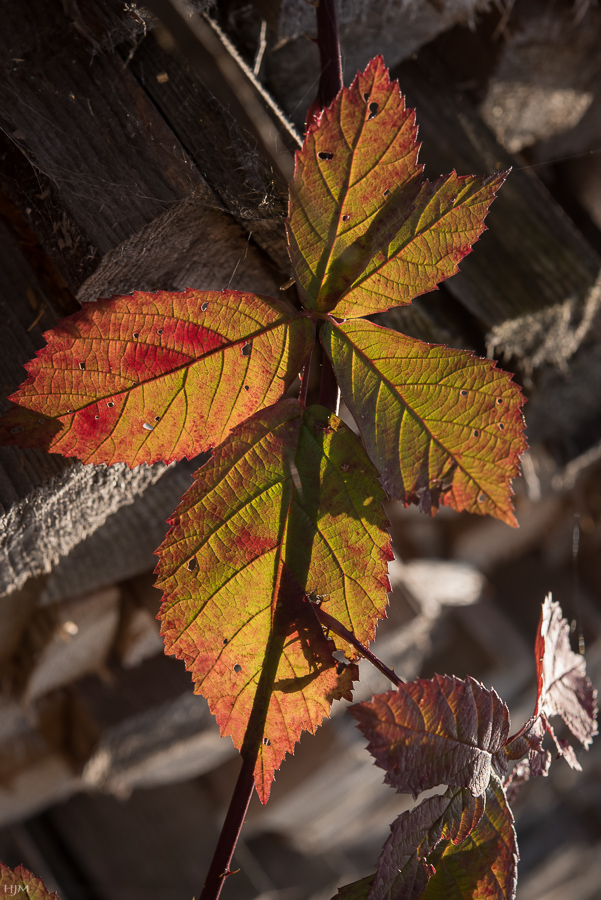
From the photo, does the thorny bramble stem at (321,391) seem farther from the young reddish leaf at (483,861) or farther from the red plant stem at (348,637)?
the young reddish leaf at (483,861)

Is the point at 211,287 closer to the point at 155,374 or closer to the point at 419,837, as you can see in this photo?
the point at 155,374

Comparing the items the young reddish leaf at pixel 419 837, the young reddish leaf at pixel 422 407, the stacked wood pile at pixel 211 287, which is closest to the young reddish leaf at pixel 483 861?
the young reddish leaf at pixel 419 837

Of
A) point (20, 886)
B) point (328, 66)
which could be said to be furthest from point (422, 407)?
point (20, 886)

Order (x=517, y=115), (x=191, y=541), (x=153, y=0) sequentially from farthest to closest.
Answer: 1. (x=517, y=115)
2. (x=191, y=541)
3. (x=153, y=0)

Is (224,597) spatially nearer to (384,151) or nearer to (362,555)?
(362,555)

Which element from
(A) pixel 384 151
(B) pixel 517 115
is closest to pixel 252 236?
(A) pixel 384 151
